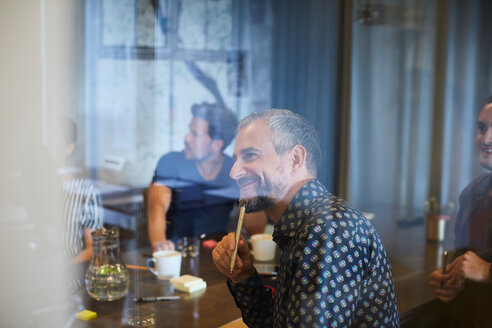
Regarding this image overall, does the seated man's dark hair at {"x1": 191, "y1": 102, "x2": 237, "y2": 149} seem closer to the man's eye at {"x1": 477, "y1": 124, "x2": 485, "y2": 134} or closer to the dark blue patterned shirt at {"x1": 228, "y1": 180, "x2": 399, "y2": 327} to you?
the dark blue patterned shirt at {"x1": 228, "y1": 180, "x2": 399, "y2": 327}

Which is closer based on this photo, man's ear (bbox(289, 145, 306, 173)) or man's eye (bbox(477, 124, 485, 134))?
man's ear (bbox(289, 145, 306, 173))

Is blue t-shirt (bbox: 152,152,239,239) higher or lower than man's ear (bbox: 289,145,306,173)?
lower

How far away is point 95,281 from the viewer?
1250 millimetres

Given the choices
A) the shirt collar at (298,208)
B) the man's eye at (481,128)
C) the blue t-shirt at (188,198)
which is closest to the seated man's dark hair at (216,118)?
the blue t-shirt at (188,198)

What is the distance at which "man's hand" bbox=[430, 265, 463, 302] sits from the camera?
1049 mm

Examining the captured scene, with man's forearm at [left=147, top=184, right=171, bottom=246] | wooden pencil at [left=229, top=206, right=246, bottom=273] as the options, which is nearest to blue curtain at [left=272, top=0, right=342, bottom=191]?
wooden pencil at [left=229, top=206, right=246, bottom=273]

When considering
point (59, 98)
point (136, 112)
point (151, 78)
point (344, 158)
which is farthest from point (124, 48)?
point (344, 158)

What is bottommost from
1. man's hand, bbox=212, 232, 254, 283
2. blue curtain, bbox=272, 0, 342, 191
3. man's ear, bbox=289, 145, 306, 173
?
man's hand, bbox=212, 232, 254, 283

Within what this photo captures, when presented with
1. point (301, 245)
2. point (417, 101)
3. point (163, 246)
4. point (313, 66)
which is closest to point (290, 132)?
point (301, 245)

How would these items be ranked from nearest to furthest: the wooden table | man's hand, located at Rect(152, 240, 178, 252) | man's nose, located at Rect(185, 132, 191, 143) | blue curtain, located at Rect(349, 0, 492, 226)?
the wooden table, blue curtain, located at Rect(349, 0, 492, 226), man's hand, located at Rect(152, 240, 178, 252), man's nose, located at Rect(185, 132, 191, 143)

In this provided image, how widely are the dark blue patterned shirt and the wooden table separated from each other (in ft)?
0.27

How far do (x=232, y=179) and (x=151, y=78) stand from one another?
214 cm

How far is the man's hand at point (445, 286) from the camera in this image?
1.05m

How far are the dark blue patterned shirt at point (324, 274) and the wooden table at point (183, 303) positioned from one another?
82 millimetres
